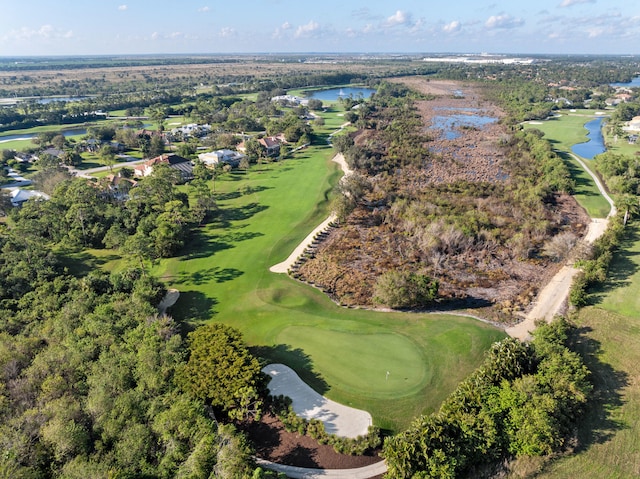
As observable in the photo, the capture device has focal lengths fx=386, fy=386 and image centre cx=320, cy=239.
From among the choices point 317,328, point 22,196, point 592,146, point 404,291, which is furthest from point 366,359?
point 592,146

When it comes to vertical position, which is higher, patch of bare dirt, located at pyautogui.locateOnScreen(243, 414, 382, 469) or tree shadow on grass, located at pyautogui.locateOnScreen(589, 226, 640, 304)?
tree shadow on grass, located at pyautogui.locateOnScreen(589, 226, 640, 304)

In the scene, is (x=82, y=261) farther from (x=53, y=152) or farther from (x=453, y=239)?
(x=53, y=152)

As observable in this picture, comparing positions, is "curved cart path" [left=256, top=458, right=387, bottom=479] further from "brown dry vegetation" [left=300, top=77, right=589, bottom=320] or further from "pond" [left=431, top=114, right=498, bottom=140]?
"pond" [left=431, top=114, right=498, bottom=140]

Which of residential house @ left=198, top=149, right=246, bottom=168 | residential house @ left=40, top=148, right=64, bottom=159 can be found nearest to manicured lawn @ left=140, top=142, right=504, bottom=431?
residential house @ left=198, top=149, right=246, bottom=168

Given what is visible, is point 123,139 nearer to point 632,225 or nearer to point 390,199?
point 390,199

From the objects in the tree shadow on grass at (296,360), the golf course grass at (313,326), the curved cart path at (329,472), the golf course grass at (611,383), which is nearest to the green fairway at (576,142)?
the golf course grass at (611,383)
